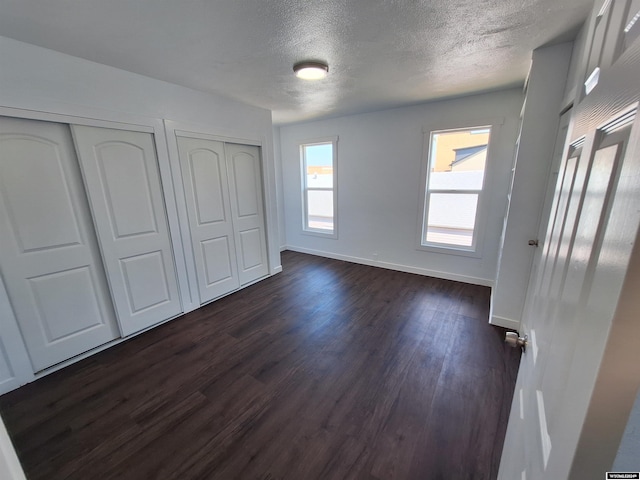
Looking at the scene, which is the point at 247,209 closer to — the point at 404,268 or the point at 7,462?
the point at 404,268

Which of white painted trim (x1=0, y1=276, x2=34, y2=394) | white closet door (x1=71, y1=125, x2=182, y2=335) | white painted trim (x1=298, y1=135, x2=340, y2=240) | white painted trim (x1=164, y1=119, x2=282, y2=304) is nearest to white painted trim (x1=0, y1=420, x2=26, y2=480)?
white painted trim (x1=0, y1=276, x2=34, y2=394)

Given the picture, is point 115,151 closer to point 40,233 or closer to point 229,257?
point 40,233

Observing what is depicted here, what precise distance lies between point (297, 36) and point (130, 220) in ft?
7.10

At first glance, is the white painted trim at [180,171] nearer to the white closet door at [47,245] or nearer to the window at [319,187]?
the white closet door at [47,245]

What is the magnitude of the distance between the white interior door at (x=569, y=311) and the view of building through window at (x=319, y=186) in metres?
3.97

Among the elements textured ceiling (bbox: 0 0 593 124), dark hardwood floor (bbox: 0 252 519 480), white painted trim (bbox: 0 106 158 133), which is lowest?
dark hardwood floor (bbox: 0 252 519 480)

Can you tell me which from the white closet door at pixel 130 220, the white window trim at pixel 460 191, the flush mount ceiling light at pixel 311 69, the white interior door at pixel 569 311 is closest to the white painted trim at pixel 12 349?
the white closet door at pixel 130 220

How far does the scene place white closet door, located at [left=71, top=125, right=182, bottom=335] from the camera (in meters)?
2.19

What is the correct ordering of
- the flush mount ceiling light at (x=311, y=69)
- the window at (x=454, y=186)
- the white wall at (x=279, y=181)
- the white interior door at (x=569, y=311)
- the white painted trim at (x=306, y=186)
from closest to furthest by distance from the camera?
the white interior door at (x=569, y=311) → the flush mount ceiling light at (x=311, y=69) → the window at (x=454, y=186) → the white painted trim at (x=306, y=186) → the white wall at (x=279, y=181)

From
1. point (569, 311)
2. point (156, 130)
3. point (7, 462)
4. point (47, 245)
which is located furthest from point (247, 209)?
point (569, 311)

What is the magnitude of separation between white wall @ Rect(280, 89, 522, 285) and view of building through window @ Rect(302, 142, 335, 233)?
0.59 ft

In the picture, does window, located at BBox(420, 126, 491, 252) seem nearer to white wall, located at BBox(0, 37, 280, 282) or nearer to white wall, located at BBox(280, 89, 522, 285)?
white wall, located at BBox(280, 89, 522, 285)

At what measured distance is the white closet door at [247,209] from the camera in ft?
11.0

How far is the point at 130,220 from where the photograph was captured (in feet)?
7.95
